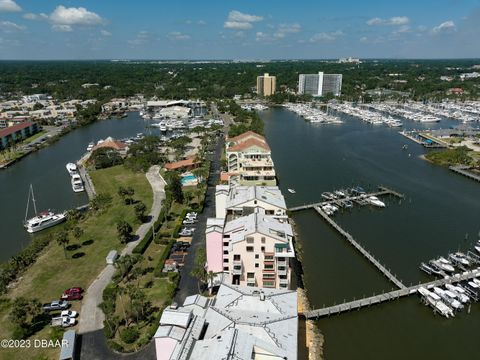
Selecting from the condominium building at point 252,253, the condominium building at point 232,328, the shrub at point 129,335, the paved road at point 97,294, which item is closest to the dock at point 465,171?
the condominium building at point 252,253

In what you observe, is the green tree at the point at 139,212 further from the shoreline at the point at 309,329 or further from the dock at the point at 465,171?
the dock at the point at 465,171

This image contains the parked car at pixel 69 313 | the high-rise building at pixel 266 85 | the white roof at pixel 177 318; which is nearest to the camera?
the white roof at pixel 177 318

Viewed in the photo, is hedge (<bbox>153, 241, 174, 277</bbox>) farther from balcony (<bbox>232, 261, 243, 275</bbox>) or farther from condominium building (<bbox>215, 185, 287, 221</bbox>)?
balcony (<bbox>232, 261, 243, 275</bbox>)

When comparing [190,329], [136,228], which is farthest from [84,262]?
[190,329]

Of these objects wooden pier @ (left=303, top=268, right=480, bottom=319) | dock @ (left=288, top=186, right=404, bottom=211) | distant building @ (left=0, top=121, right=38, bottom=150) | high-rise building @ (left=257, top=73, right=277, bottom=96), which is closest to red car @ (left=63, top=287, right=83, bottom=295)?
wooden pier @ (left=303, top=268, right=480, bottom=319)

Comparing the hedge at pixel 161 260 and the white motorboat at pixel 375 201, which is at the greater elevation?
the hedge at pixel 161 260

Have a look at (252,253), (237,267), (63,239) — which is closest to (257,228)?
(252,253)
